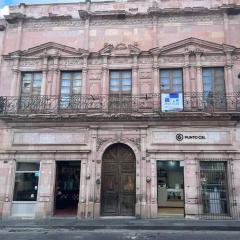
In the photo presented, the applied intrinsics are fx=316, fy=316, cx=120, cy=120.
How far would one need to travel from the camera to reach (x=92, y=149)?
1482 centimetres

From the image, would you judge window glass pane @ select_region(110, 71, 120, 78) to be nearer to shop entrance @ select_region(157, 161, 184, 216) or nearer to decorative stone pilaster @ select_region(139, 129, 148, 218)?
decorative stone pilaster @ select_region(139, 129, 148, 218)

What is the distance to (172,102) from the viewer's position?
48.2 ft

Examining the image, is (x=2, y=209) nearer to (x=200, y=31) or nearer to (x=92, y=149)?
(x=92, y=149)

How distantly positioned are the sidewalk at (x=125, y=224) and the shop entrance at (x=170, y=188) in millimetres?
765

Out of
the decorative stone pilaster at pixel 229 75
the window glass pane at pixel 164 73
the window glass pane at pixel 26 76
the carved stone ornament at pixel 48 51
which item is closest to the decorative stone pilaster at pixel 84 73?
the carved stone ornament at pixel 48 51

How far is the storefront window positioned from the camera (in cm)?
1488

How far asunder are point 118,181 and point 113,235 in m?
4.22

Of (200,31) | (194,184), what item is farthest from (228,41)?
(194,184)

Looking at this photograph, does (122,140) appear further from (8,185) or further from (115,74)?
(8,185)

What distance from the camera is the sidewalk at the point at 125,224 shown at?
1172cm

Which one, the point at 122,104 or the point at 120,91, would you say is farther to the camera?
the point at 120,91

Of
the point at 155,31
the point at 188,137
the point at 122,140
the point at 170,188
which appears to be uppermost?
the point at 155,31

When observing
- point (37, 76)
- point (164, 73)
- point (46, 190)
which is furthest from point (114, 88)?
point (46, 190)

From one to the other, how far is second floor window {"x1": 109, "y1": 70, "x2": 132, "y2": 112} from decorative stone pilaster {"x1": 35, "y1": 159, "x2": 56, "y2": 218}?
13.2 feet
